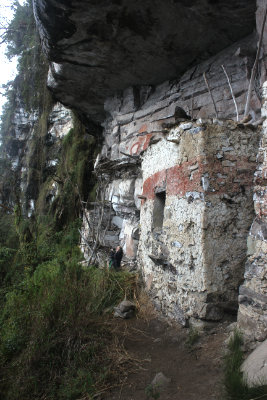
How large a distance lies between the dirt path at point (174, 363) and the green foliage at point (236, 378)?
0.13 metres

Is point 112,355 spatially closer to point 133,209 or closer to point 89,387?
point 89,387

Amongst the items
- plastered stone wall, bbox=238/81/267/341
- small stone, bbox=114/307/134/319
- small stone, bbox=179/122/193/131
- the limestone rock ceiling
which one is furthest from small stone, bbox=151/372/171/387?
the limestone rock ceiling

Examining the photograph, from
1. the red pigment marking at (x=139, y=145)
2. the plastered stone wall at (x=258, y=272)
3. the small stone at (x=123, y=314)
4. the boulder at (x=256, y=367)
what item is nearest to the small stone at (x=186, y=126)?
the plastered stone wall at (x=258, y=272)

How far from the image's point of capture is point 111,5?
6.21m

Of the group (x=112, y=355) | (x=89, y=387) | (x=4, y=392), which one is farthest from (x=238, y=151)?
(x=4, y=392)

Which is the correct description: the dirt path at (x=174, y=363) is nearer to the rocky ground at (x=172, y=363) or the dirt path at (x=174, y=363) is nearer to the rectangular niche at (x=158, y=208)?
the rocky ground at (x=172, y=363)

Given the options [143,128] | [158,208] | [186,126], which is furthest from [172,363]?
[143,128]

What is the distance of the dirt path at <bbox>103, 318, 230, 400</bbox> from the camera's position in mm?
2686

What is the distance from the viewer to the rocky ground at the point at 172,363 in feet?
8.86

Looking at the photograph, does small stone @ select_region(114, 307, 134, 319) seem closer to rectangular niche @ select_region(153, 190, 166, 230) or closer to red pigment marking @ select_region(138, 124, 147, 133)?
rectangular niche @ select_region(153, 190, 166, 230)

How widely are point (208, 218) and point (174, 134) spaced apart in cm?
137

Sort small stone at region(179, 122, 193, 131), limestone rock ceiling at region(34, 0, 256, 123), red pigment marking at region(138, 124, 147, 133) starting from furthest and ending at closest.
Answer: red pigment marking at region(138, 124, 147, 133)
limestone rock ceiling at region(34, 0, 256, 123)
small stone at region(179, 122, 193, 131)

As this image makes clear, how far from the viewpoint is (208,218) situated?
3475 millimetres

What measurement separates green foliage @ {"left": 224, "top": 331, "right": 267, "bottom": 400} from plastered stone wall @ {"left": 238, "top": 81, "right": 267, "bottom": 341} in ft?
0.48
